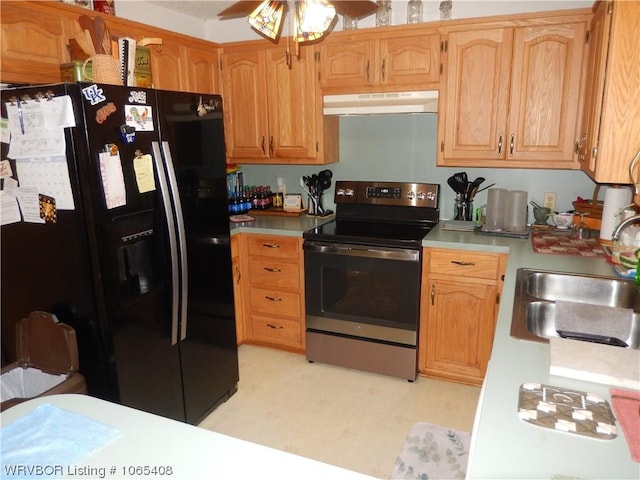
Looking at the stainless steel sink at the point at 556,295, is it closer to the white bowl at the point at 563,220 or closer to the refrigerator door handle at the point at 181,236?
the white bowl at the point at 563,220

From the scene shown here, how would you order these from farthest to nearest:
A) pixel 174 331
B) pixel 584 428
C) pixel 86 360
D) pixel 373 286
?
1. pixel 373 286
2. pixel 174 331
3. pixel 86 360
4. pixel 584 428

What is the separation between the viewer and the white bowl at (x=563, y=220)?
2.86m

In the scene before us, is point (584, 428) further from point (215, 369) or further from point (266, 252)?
point (266, 252)

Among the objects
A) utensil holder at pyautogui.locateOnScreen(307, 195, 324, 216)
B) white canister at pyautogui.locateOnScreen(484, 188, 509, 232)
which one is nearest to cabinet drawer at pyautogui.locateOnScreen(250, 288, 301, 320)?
utensil holder at pyautogui.locateOnScreen(307, 195, 324, 216)

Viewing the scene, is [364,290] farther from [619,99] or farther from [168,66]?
[168,66]

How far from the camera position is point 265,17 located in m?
1.71

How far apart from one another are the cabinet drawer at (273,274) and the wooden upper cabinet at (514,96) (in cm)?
128

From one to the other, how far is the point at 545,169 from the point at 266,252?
187 cm

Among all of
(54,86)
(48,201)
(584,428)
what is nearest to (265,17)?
(54,86)

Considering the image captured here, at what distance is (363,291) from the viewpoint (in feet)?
9.43

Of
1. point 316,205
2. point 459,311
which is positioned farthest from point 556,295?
point 316,205

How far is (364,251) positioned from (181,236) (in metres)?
1.11

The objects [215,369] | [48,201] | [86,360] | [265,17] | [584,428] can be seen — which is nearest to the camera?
[584,428]

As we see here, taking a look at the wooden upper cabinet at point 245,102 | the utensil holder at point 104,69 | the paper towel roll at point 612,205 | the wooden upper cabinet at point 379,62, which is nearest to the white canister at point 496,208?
the paper towel roll at point 612,205
